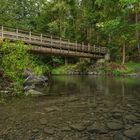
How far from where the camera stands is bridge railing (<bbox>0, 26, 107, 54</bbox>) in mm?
22608

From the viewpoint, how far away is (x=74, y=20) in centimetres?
4778

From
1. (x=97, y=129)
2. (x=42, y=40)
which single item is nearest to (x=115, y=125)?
(x=97, y=129)

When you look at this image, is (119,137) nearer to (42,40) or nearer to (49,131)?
(49,131)

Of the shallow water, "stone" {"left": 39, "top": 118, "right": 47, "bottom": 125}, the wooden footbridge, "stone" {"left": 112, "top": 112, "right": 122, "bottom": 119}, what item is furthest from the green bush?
"stone" {"left": 112, "top": 112, "right": 122, "bottom": 119}

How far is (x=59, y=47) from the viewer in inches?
1185

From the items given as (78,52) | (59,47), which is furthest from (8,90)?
(78,52)

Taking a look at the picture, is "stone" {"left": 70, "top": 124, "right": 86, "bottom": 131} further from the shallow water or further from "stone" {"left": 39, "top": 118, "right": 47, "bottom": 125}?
"stone" {"left": 39, "top": 118, "right": 47, "bottom": 125}

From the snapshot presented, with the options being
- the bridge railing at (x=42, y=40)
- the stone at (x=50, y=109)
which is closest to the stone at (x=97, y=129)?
the stone at (x=50, y=109)

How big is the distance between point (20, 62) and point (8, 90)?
6.45 ft

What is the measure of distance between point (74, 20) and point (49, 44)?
21187mm

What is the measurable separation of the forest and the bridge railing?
414cm

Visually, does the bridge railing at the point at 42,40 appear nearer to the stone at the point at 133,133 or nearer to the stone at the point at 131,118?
the stone at the point at 131,118

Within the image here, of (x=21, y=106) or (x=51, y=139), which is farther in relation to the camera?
(x=21, y=106)

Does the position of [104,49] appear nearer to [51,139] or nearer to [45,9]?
[45,9]
